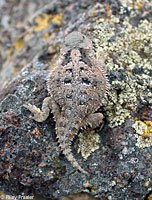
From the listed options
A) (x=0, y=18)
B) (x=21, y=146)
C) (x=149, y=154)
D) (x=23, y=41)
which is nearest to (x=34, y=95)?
(x=21, y=146)

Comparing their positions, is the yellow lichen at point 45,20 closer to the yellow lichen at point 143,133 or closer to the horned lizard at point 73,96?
the horned lizard at point 73,96

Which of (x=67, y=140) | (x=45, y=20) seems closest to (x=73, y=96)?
(x=67, y=140)

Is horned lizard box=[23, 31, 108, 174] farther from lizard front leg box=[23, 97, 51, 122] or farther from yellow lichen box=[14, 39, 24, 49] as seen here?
yellow lichen box=[14, 39, 24, 49]

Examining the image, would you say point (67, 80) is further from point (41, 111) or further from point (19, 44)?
point (19, 44)

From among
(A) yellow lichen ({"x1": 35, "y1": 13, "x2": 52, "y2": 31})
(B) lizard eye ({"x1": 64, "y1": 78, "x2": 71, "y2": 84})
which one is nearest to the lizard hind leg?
(B) lizard eye ({"x1": 64, "y1": 78, "x2": 71, "y2": 84})

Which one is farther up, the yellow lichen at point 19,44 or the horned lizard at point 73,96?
the yellow lichen at point 19,44

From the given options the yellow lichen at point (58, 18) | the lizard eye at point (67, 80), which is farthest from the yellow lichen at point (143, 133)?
the yellow lichen at point (58, 18)

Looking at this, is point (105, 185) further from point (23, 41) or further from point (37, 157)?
point (23, 41)
